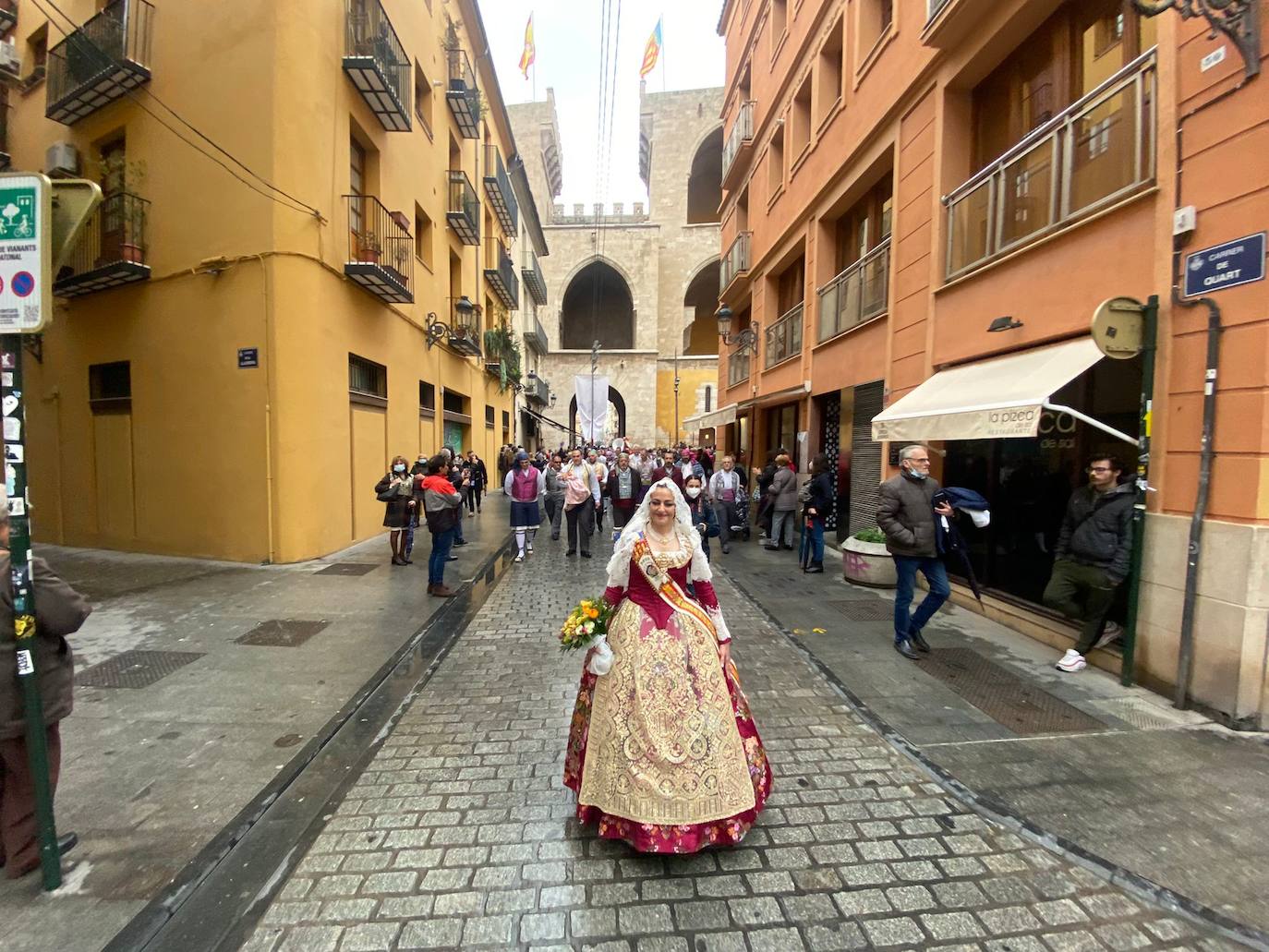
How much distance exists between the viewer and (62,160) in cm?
928

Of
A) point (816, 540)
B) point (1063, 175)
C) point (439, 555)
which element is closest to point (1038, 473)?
point (1063, 175)

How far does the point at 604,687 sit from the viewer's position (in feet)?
8.94

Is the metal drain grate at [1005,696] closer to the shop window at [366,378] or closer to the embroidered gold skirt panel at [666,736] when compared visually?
the embroidered gold skirt panel at [666,736]

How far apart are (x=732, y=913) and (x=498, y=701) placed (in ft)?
7.83

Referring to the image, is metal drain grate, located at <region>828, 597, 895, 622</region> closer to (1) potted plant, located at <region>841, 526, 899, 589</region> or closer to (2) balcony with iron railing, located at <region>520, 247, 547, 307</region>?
(1) potted plant, located at <region>841, 526, 899, 589</region>

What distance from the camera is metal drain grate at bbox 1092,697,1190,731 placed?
388 centimetres

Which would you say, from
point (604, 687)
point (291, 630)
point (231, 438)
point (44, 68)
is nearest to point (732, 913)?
point (604, 687)

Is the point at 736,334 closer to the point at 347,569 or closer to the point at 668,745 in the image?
the point at 347,569

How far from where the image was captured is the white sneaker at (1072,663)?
4.76 meters

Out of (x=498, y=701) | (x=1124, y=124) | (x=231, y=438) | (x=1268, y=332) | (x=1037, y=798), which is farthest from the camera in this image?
(x=231, y=438)

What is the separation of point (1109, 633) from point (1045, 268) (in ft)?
10.8

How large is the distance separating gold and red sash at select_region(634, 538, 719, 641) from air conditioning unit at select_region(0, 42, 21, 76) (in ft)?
51.0

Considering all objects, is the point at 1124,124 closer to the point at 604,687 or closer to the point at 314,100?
the point at 604,687

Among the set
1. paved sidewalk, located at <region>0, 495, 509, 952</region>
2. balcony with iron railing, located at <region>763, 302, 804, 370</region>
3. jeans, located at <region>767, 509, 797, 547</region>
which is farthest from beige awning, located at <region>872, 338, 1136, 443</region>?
balcony with iron railing, located at <region>763, 302, 804, 370</region>
